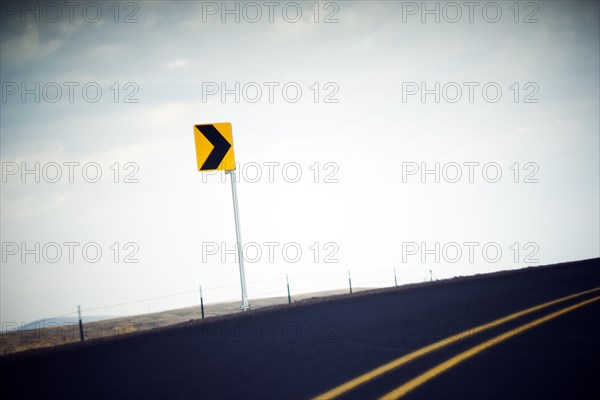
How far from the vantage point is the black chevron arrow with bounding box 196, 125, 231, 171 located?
11.1m

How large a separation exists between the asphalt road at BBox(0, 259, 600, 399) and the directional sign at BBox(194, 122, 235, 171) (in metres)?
4.14

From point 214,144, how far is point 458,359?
26.0ft

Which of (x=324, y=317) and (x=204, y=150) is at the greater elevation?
(x=204, y=150)

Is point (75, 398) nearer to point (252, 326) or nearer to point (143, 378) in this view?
point (143, 378)

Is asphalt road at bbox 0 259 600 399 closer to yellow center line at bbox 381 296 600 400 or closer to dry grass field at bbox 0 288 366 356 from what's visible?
yellow center line at bbox 381 296 600 400

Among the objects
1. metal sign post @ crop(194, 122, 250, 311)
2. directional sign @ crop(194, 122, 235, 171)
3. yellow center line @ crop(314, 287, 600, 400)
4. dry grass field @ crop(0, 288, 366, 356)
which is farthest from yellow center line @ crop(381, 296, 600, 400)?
dry grass field @ crop(0, 288, 366, 356)

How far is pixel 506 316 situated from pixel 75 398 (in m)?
6.63

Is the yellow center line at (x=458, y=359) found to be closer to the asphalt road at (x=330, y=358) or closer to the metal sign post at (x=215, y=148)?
the asphalt road at (x=330, y=358)

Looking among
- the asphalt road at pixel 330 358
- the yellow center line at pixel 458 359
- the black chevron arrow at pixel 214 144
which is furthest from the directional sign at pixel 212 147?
the yellow center line at pixel 458 359

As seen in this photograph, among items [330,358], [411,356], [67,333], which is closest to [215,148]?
[330,358]

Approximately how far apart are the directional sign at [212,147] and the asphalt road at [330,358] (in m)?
4.14

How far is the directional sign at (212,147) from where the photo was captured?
11.1m

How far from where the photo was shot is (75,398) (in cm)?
433

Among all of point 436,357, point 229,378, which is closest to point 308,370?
point 229,378
